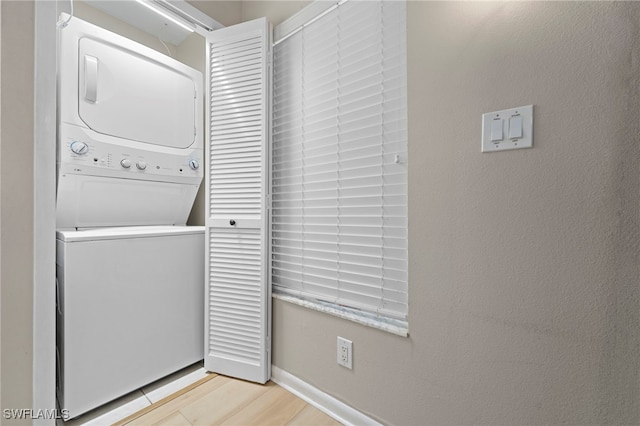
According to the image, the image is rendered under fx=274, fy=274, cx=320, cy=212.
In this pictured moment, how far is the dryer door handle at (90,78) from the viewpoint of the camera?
1437 millimetres

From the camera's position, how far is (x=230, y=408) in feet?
4.61

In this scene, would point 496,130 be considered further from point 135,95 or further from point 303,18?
point 135,95

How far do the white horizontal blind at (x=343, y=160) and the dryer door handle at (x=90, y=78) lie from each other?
95 centimetres

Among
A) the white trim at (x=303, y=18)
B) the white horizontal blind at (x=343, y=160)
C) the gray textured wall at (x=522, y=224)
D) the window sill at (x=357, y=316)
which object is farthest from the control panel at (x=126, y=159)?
the gray textured wall at (x=522, y=224)

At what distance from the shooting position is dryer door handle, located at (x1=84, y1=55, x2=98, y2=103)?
1437mm

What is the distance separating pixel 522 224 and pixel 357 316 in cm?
77

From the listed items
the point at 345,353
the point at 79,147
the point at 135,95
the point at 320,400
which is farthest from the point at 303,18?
the point at 320,400

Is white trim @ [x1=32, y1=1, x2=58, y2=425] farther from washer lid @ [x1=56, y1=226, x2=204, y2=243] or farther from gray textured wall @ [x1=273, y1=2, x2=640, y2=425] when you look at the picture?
gray textured wall @ [x1=273, y1=2, x2=640, y2=425]

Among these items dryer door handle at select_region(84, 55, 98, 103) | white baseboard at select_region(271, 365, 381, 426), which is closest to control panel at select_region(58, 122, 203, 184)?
dryer door handle at select_region(84, 55, 98, 103)

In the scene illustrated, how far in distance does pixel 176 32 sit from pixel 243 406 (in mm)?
2725

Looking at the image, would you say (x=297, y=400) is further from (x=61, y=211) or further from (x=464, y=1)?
(x=464, y=1)

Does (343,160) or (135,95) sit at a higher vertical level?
(135,95)

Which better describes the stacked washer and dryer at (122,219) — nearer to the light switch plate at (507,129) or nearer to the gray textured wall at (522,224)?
the gray textured wall at (522,224)

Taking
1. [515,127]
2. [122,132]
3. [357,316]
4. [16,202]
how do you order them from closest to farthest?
[16,202], [515,127], [357,316], [122,132]
